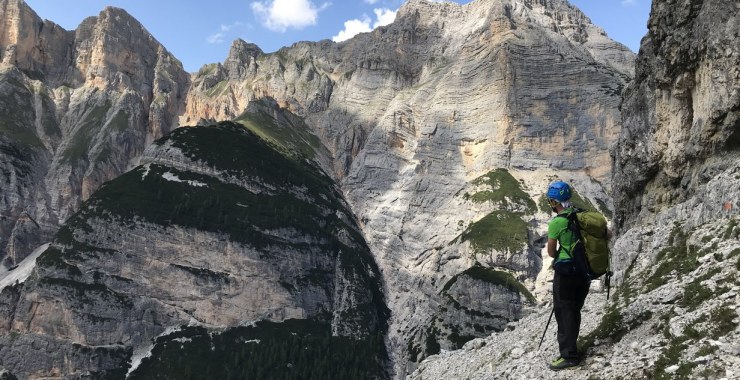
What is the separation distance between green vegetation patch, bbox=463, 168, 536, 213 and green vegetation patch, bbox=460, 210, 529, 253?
5.73 m

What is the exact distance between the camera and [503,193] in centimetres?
19012

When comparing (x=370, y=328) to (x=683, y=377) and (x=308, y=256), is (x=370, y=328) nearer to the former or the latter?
(x=308, y=256)

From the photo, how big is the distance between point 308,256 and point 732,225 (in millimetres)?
165591

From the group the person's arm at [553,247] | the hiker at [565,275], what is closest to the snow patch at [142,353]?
the hiker at [565,275]

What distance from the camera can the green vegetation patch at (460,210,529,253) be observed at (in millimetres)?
167988

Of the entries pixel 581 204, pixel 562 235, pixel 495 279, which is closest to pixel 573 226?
pixel 562 235

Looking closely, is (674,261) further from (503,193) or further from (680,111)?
(503,193)

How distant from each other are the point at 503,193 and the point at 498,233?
21.6m

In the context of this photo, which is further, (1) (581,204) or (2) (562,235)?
(1) (581,204)

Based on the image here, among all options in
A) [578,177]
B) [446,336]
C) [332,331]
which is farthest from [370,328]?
[578,177]

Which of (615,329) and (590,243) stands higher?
(590,243)

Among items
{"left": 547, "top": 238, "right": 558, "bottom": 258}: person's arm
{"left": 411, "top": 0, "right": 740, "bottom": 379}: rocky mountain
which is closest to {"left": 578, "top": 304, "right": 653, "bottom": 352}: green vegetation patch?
{"left": 411, "top": 0, "right": 740, "bottom": 379}: rocky mountain

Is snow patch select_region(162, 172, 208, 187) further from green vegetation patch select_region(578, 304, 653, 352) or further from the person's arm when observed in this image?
the person's arm

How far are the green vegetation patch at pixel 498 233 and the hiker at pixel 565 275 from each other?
512 ft
